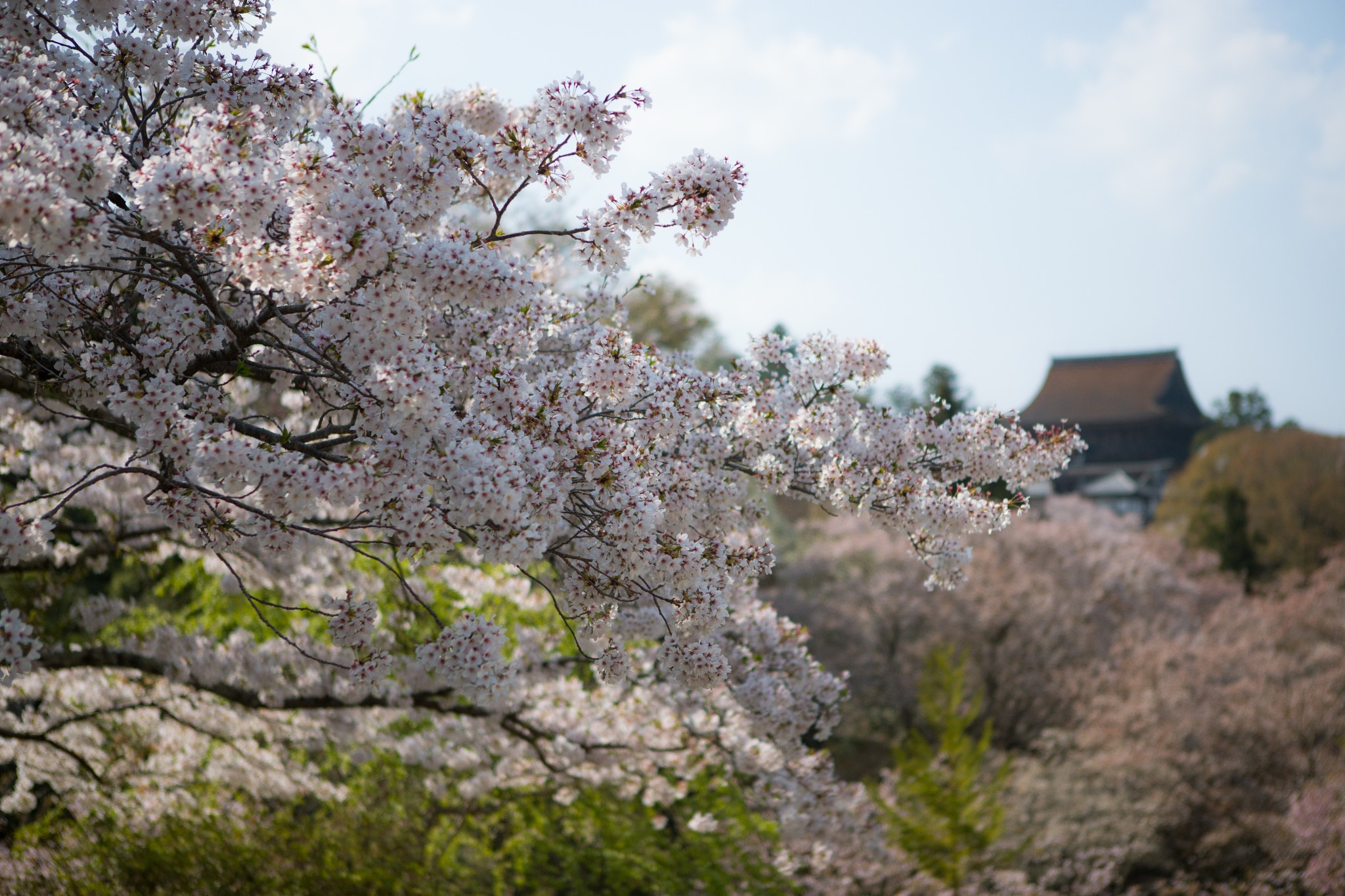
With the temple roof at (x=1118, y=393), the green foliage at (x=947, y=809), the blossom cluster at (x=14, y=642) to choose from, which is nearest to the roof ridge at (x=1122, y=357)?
the temple roof at (x=1118, y=393)

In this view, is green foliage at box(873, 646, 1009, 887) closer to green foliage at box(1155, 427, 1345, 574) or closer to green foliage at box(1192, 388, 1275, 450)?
green foliage at box(1155, 427, 1345, 574)

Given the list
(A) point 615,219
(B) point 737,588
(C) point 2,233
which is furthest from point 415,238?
(B) point 737,588

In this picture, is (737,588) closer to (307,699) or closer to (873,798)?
(307,699)

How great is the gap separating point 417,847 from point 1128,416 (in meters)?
35.0

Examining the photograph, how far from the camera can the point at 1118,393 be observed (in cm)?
3772

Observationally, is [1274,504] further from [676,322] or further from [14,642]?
[14,642]

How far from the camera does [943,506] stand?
165 inches

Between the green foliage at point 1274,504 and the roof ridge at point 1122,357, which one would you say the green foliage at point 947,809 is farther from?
the roof ridge at point 1122,357

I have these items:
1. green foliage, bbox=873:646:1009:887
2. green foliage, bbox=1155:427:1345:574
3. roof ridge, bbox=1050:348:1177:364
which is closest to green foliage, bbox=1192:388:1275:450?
roof ridge, bbox=1050:348:1177:364

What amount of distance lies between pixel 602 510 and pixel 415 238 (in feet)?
3.42

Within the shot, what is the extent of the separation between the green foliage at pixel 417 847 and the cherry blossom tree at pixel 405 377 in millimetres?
1651

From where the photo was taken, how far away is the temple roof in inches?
1449

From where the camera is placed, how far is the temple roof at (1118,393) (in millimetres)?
36812

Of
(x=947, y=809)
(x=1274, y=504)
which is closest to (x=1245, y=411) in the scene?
(x=1274, y=504)
